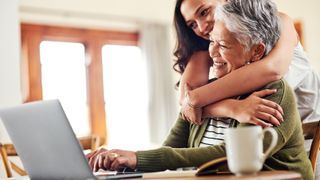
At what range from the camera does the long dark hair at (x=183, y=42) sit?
1.93 m

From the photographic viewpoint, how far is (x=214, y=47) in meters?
1.53

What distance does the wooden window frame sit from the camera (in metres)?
5.45

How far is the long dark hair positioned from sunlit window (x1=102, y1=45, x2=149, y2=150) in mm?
3928

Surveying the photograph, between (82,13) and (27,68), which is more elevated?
(82,13)

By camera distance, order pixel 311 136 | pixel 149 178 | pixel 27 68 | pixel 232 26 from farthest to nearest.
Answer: pixel 27 68, pixel 311 136, pixel 232 26, pixel 149 178

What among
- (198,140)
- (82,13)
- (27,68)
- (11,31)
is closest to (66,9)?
(82,13)

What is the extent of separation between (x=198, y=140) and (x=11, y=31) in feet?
7.12

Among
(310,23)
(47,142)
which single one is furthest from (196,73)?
(310,23)

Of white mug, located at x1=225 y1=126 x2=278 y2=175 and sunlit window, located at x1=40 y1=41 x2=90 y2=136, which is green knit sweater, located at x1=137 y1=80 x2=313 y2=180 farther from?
sunlit window, located at x1=40 y1=41 x2=90 y2=136

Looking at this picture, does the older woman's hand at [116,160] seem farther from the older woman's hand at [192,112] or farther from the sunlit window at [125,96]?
the sunlit window at [125,96]

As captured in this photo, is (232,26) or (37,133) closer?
(37,133)

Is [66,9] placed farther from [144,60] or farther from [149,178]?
[149,178]

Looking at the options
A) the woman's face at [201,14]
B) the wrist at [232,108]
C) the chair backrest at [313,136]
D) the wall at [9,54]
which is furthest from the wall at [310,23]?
the wrist at [232,108]

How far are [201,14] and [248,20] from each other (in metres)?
0.49
